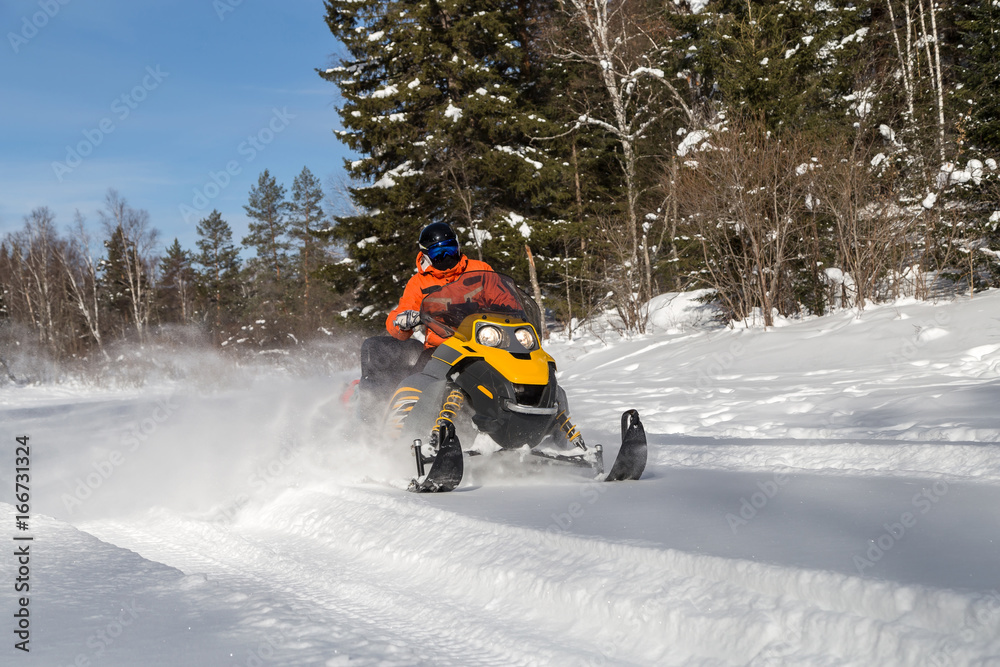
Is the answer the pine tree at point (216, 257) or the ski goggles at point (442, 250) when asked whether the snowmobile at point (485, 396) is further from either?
the pine tree at point (216, 257)

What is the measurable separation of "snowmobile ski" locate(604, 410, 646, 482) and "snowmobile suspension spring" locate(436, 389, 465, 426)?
40.5 inches

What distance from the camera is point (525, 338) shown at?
4.53m

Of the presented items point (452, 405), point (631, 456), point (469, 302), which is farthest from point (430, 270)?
point (631, 456)

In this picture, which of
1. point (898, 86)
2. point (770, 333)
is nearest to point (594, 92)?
point (898, 86)

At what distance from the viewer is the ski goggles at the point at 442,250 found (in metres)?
5.06

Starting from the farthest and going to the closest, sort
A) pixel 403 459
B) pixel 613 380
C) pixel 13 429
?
1. pixel 613 380
2. pixel 13 429
3. pixel 403 459

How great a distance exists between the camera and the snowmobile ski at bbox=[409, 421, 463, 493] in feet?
13.6

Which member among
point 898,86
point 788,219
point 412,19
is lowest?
point 788,219

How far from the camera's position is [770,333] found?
36.8 feet

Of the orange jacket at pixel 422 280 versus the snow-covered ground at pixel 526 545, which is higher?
the orange jacket at pixel 422 280

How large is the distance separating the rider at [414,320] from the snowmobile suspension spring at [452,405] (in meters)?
0.50

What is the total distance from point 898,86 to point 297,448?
76.7ft

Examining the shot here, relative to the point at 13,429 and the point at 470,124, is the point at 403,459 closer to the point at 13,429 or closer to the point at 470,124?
the point at 13,429

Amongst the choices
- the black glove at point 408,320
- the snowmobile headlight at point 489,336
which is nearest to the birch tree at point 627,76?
the black glove at point 408,320
